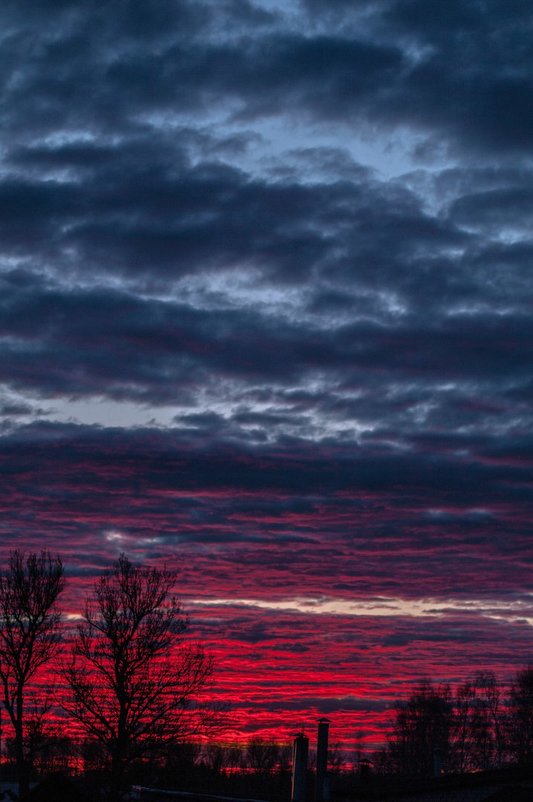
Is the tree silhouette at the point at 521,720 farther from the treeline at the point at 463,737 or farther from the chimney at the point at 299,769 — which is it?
the chimney at the point at 299,769

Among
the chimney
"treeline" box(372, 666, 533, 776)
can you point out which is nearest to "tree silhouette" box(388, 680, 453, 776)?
"treeline" box(372, 666, 533, 776)

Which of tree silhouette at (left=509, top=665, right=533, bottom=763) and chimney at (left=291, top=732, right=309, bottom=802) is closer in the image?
chimney at (left=291, top=732, right=309, bottom=802)

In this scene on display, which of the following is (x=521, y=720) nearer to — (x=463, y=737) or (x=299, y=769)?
(x=463, y=737)

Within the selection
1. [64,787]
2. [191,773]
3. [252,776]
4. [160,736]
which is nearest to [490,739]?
[252,776]

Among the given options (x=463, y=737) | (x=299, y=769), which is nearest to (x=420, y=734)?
(x=463, y=737)

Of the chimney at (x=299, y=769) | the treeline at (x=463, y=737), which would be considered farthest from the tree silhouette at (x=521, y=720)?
the chimney at (x=299, y=769)

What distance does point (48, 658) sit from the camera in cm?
5756

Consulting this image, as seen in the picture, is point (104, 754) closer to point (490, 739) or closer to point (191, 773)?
point (191, 773)

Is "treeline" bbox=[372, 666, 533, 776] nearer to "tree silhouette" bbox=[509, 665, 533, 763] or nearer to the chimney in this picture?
"tree silhouette" bbox=[509, 665, 533, 763]

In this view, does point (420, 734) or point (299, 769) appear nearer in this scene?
point (299, 769)

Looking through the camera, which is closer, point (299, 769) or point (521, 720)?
point (299, 769)

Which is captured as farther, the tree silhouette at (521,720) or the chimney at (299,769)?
the tree silhouette at (521,720)

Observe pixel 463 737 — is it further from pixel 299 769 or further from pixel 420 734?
pixel 299 769

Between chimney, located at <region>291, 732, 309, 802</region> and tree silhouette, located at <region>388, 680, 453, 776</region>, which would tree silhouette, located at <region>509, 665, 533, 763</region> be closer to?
tree silhouette, located at <region>388, 680, 453, 776</region>
